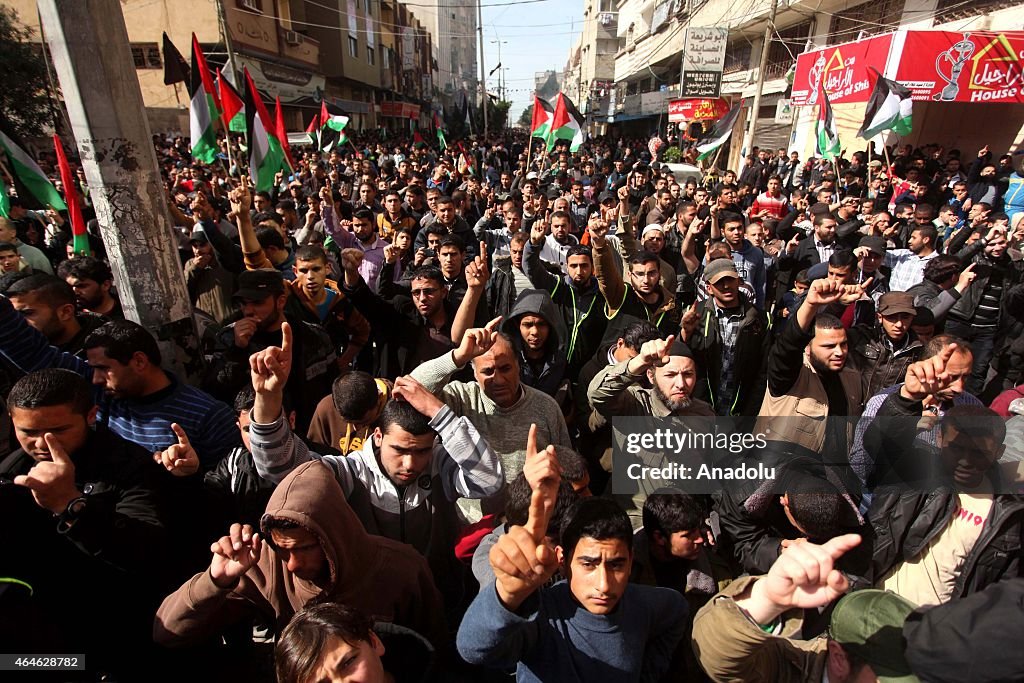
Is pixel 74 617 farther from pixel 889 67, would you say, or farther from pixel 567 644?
pixel 889 67

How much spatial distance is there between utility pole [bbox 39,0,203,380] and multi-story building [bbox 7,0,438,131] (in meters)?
9.52

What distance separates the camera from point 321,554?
62.9 inches

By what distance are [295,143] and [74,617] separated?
25.1 metres

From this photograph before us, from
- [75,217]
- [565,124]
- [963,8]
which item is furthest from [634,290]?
[963,8]

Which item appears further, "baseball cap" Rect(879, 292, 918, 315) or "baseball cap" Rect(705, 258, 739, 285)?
"baseball cap" Rect(705, 258, 739, 285)

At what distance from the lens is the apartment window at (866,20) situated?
16016 mm

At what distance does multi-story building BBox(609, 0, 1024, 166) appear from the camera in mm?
13633

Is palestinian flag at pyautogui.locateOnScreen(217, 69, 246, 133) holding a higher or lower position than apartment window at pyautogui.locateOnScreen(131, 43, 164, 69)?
lower

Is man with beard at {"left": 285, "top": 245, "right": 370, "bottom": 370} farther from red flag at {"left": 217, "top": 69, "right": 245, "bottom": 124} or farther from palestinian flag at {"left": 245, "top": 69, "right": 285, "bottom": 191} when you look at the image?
red flag at {"left": 217, "top": 69, "right": 245, "bottom": 124}

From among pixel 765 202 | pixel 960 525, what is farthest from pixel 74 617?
pixel 765 202

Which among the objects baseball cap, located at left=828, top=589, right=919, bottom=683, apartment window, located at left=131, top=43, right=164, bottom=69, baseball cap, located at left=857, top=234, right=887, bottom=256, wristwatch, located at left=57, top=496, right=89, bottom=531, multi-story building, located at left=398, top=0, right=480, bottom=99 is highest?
multi-story building, located at left=398, top=0, right=480, bottom=99

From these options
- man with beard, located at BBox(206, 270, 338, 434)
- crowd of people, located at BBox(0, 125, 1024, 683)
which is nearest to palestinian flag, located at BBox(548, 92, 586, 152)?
crowd of people, located at BBox(0, 125, 1024, 683)

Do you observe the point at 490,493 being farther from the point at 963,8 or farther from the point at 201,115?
the point at 963,8

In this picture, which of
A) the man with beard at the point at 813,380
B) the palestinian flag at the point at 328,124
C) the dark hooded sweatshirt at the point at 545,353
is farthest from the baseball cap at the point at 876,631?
the palestinian flag at the point at 328,124
